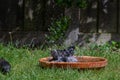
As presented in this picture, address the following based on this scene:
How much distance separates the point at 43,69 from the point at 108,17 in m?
3.02

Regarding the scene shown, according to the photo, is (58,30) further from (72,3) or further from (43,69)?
(43,69)

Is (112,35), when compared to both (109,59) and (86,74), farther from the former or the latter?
(86,74)

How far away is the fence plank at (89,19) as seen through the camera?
8055 millimetres

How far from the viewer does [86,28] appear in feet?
26.5

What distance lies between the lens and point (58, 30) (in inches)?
299

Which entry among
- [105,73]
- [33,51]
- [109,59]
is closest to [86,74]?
[105,73]

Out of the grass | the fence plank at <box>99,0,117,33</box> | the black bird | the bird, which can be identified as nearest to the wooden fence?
the fence plank at <box>99,0,117,33</box>

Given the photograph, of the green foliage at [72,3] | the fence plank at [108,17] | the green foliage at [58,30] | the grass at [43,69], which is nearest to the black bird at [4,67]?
the grass at [43,69]

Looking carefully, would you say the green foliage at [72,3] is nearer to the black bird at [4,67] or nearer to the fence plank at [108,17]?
the fence plank at [108,17]

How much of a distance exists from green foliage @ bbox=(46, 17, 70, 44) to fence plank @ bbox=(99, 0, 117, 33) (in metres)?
0.79

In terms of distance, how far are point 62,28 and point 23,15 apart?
2.96 feet

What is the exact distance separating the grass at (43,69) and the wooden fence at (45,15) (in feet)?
2.84

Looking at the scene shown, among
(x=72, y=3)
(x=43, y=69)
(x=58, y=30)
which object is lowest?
(x=43, y=69)

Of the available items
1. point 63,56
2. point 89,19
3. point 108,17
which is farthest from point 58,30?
point 63,56
